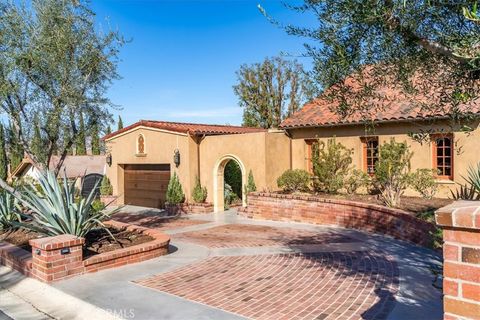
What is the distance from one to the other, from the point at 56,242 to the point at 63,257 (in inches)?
13.6

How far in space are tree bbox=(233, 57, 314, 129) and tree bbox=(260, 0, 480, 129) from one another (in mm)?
28288

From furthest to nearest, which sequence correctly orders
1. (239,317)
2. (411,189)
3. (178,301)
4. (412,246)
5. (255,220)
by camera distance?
(255,220)
(411,189)
(412,246)
(178,301)
(239,317)

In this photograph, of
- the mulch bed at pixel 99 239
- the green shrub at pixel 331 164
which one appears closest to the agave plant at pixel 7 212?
the mulch bed at pixel 99 239

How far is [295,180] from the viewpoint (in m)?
15.6

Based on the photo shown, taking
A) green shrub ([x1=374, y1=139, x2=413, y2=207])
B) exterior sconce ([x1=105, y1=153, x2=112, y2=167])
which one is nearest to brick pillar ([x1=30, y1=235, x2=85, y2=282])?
green shrub ([x1=374, y1=139, x2=413, y2=207])

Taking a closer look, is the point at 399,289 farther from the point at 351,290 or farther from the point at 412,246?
the point at 412,246

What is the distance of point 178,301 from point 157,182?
15.0 m

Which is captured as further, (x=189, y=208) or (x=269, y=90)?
(x=269, y=90)

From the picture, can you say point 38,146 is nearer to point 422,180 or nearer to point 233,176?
point 422,180

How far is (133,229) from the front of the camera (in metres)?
10.3

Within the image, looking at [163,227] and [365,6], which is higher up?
[365,6]

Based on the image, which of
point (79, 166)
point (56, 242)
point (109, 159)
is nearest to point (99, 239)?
point (56, 242)

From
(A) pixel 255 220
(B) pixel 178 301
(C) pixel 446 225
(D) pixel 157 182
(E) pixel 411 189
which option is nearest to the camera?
(C) pixel 446 225

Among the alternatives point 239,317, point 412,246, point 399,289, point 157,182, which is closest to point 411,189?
point 412,246
